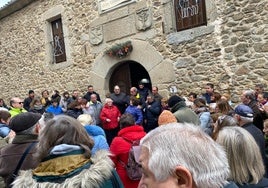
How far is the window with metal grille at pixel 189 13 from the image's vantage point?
7.69 metres

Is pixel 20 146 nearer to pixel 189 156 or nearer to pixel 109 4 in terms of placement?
pixel 189 156

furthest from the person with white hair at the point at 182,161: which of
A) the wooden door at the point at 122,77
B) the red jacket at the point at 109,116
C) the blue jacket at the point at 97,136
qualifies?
the wooden door at the point at 122,77

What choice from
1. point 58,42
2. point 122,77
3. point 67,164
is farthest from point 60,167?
point 58,42

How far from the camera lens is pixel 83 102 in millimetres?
7621

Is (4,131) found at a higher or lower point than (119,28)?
lower

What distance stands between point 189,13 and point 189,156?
23.4 ft

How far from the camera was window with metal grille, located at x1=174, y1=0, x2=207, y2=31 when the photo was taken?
25.2 ft

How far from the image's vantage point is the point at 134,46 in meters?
9.02

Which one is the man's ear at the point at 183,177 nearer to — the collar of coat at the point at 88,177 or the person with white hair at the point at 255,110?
the collar of coat at the point at 88,177

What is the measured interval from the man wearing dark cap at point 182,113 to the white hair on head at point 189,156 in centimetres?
329

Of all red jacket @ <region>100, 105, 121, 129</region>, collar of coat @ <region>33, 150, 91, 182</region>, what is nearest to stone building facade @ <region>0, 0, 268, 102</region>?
red jacket @ <region>100, 105, 121, 129</region>

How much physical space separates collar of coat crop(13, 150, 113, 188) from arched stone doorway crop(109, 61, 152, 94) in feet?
25.3

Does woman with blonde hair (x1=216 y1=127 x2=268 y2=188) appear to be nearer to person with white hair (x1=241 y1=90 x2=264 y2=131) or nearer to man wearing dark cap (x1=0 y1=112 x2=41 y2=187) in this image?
man wearing dark cap (x1=0 y1=112 x2=41 y2=187)

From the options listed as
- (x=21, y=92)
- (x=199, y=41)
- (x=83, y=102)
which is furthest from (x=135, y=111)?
(x=21, y=92)
